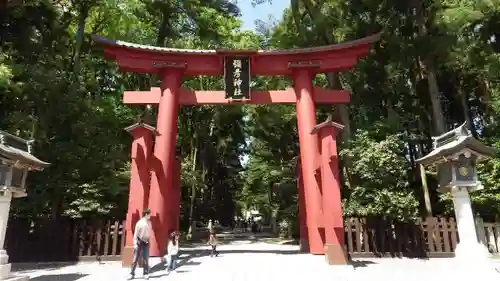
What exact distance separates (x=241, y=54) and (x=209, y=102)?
77.6 inches

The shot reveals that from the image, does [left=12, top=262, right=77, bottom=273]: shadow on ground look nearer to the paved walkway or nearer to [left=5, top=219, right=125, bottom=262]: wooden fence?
the paved walkway

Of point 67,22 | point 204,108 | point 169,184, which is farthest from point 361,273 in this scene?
point 204,108

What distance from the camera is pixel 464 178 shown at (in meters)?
7.23

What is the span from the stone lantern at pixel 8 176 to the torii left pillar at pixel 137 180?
2449 mm

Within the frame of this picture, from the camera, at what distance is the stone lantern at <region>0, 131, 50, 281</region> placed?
7203mm

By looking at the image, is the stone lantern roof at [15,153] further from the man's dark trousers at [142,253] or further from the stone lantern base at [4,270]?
the man's dark trousers at [142,253]

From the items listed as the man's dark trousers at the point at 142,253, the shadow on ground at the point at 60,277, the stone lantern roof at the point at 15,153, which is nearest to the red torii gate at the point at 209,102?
the shadow on ground at the point at 60,277

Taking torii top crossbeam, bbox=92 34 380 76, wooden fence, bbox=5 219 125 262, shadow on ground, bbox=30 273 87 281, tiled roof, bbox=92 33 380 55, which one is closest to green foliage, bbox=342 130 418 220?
torii top crossbeam, bbox=92 34 380 76

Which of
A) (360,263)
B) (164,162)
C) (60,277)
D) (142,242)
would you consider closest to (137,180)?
(164,162)

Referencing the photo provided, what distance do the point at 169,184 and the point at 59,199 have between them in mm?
4782

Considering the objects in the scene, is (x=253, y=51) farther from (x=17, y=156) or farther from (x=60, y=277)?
(x=60, y=277)

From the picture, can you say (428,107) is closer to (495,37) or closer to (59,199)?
(495,37)

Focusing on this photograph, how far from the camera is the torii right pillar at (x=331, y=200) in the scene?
29.5ft

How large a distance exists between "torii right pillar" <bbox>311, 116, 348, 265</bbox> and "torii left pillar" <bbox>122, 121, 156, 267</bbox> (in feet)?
16.2
